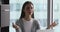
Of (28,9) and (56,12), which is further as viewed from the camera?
(56,12)

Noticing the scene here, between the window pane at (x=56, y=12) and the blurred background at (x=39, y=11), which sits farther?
the window pane at (x=56, y=12)

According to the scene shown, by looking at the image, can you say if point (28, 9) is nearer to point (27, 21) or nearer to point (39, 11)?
point (27, 21)

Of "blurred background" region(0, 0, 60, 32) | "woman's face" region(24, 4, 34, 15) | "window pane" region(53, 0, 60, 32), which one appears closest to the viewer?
"woman's face" region(24, 4, 34, 15)

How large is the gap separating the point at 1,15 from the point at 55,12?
4.07 feet

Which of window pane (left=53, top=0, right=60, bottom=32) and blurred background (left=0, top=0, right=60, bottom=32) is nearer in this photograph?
blurred background (left=0, top=0, right=60, bottom=32)

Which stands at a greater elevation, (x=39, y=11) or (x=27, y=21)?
(x=39, y=11)

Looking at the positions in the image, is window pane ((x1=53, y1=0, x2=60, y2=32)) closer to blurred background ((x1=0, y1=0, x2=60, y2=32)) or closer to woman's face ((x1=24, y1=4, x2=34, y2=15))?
blurred background ((x1=0, y1=0, x2=60, y2=32))

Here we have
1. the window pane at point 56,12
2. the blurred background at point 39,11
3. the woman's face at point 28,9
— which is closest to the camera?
the woman's face at point 28,9

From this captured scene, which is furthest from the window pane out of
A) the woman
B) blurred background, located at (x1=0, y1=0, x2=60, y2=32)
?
the woman

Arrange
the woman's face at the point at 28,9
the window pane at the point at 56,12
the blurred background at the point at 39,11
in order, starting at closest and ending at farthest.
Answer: the woman's face at the point at 28,9
the blurred background at the point at 39,11
the window pane at the point at 56,12

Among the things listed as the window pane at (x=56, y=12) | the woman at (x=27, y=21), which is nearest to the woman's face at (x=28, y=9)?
the woman at (x=27, y=21)

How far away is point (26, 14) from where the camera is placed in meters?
1.88

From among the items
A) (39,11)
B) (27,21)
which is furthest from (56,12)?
(27,21)

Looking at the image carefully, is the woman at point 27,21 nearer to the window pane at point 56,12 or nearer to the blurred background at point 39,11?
the blurred background at point 39,11
